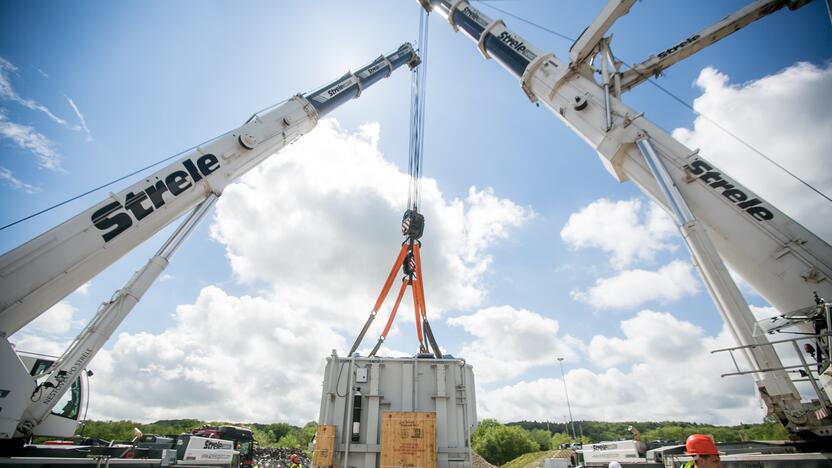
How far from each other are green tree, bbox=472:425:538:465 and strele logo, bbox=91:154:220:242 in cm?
A: 5666

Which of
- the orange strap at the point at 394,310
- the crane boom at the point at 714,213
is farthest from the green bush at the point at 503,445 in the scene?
the crane boom at the point at 714,213

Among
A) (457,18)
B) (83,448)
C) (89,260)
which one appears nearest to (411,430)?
(89,260)

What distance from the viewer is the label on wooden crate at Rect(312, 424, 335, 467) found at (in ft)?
23.1

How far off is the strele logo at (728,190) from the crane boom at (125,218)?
389 inches

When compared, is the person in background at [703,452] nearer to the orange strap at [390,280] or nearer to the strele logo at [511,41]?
the orange strap at [390,280]

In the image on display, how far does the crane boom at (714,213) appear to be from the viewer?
516 cm

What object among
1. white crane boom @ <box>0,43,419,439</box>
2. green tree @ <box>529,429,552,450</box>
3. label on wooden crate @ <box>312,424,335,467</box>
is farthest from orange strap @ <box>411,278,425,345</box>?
green tree @ <box>529,429,552,450</box>

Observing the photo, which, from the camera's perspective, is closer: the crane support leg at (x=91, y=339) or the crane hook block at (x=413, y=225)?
the crane support leg at (x=91, y=339)

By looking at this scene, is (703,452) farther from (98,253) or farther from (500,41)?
(500,41)

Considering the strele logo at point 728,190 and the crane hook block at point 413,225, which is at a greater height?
the crane hook block at point 413,225

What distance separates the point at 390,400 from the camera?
7.86 metres

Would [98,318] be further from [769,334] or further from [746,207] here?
[746,207]

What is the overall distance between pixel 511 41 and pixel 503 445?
→ 57334mm

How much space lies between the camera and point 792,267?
18.2ft
